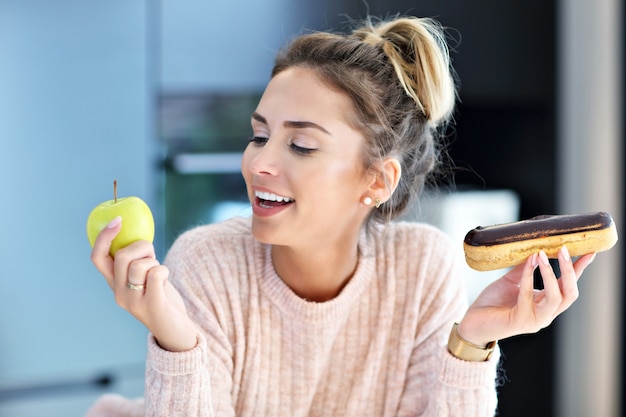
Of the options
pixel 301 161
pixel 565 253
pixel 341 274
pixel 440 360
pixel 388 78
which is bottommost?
pixel 440 360

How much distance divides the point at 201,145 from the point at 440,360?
5.64 ft

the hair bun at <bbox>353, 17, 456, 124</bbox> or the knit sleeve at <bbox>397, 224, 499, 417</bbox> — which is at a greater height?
the hair bun at <bbox>353, 17, 456, 124</bbox>

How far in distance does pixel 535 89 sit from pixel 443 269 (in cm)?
176

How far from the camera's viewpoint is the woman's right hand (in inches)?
50.9

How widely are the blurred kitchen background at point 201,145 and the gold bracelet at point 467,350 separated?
116 cm

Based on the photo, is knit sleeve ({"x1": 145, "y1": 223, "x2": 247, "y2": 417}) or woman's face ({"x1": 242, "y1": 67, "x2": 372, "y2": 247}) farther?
woman's face ({"x1": 242, "y1": 67, "x2": 372, "y2": 247})

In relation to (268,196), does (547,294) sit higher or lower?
lower

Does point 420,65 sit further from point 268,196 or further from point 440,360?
point 440,360

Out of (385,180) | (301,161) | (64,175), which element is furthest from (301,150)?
(64,175)

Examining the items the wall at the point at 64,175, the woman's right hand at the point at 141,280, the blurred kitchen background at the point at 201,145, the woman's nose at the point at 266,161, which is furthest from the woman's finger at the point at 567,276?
the wall at the point at 64,175

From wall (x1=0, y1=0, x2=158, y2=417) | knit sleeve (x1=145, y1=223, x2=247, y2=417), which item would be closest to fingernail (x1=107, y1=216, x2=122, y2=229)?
knit sleeve (x1=145, y1=223, x2=247, y2=417)

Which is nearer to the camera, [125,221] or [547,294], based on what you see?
[125,221]

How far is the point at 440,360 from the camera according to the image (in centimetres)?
160

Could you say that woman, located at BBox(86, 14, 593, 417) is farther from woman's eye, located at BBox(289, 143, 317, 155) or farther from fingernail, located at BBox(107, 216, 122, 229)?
fingernail, located at BBox(107, 216, 122, 229)
